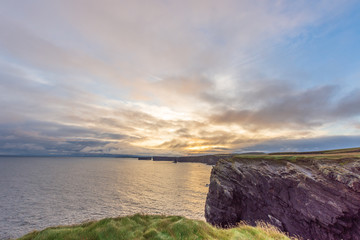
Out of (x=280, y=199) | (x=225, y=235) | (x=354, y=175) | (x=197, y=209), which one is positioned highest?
(x=354, y=175)

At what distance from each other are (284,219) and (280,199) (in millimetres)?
3588

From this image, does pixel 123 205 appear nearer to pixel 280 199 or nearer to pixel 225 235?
pixel 280 199

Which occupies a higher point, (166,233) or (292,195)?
(166,233)

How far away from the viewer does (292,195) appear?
3045 centimetres

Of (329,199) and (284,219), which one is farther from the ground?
(329,199)

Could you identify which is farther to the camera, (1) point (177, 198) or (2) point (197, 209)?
(1) point (177, 198)

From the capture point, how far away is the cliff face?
80.1 feet

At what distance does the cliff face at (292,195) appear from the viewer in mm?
24406

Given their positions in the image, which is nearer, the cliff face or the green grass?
the green grass

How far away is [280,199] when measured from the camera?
107ft

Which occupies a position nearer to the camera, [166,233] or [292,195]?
[166,233]

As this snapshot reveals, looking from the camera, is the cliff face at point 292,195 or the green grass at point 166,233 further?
the cliff face at point 292,195

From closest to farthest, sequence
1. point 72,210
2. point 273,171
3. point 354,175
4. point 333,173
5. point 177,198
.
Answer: point 354,175 → point 333,173 → point 273,171 → point 72,210 → point 177,198

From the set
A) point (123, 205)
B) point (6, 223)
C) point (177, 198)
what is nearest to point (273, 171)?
point (177, 198)
